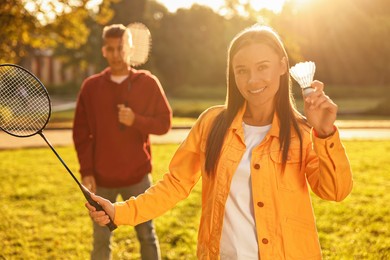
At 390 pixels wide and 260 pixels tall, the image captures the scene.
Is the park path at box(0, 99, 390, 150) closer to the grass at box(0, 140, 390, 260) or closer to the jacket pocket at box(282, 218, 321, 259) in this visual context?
the grass at box(0, 140, 390, 260)

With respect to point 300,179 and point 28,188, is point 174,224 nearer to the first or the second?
point 28,188

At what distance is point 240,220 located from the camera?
238cm

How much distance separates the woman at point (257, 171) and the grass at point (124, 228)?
3036 mm

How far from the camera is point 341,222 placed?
21.7 ft

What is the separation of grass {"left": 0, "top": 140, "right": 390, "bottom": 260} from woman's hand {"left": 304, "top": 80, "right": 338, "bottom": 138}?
11.8ft

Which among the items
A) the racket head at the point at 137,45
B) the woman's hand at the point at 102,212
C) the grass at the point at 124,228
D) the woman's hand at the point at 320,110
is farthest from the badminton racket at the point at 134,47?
the woman's hand at the point at 320,110

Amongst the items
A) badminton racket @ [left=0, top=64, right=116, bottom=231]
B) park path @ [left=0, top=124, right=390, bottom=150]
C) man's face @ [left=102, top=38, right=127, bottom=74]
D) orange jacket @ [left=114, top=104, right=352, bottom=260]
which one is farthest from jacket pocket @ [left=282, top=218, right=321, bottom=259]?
park path @ [left=0, top=124, right=390, bottom=150]

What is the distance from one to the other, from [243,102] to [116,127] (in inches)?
72.0

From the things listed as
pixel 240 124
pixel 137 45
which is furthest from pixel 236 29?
pixel 240 124

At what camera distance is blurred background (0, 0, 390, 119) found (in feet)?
113

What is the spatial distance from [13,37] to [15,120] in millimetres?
8401

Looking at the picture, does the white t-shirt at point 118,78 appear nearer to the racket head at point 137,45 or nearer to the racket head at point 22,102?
the racket head at point 137,45

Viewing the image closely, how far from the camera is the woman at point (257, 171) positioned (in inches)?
Result: 90.4

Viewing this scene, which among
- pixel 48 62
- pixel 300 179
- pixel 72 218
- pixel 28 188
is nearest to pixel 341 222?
pixel 72 218
